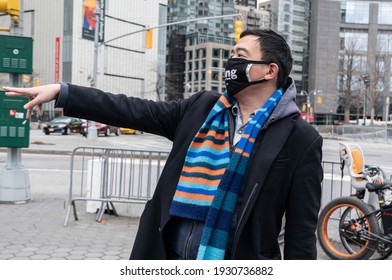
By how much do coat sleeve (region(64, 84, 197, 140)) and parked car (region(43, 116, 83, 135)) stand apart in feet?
107

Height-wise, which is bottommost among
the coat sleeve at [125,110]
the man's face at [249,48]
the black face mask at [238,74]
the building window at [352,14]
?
the coat sleeve at [125,110]

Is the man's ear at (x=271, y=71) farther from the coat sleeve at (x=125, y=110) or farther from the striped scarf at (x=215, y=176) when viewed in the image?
the coat sleeve at (x=125, y=110)

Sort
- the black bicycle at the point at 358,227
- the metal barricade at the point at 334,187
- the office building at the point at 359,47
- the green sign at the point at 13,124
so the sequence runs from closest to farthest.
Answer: the black bicycle at the point at 358,227 < the metal barricade at the point at 334,187 < the green sign at the point at 13,124 < the office building at the point at 359,47

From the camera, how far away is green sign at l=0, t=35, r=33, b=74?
7.35 m

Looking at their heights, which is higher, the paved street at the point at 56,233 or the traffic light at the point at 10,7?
the traffic light at the point at 10,7

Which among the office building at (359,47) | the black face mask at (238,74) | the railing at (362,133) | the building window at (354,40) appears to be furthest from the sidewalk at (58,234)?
the building window at (354,40)

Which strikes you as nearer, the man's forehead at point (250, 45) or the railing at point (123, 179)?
the man's forehead at point (250, 45)

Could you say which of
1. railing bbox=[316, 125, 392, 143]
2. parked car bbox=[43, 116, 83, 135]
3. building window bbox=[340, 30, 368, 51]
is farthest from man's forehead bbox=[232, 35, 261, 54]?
building window bbox=[340, 30, 368, 51]

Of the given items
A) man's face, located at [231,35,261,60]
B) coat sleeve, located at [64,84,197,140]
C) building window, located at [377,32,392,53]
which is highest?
building window, located at [377,32,392,53]

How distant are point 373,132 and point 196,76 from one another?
128ft

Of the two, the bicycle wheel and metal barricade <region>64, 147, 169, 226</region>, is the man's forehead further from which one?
metal barricade <region>64, 147, 169, 226</region>

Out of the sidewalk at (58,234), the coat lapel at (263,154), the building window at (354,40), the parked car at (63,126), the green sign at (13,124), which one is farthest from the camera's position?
the building window at (354,40)

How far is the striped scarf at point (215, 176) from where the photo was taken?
188 centimetres

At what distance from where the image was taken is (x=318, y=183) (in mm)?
2008
